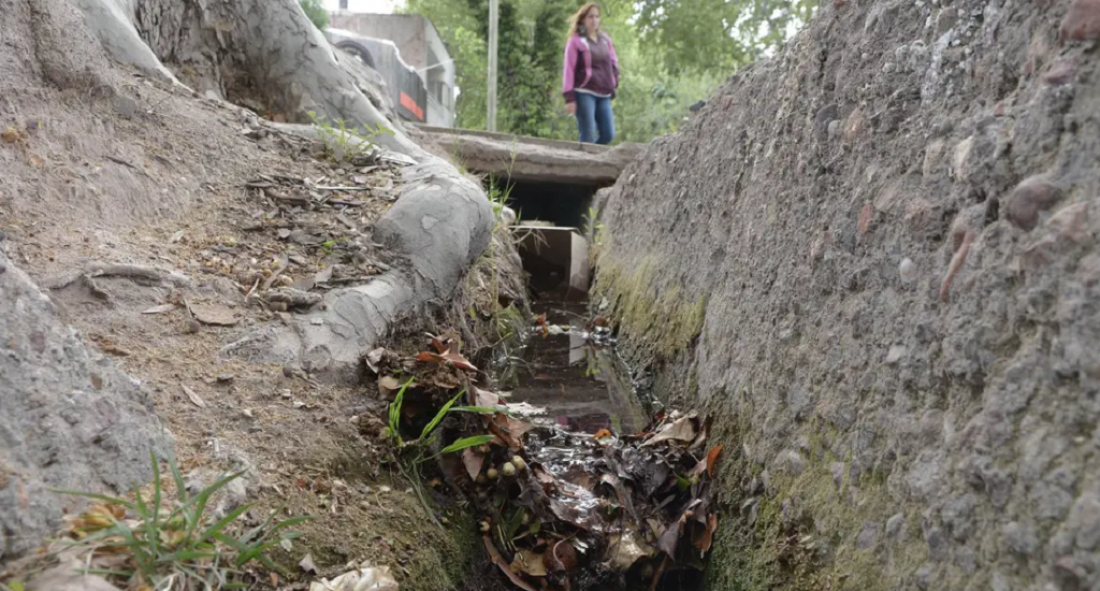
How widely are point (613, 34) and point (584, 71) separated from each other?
16.4 metres

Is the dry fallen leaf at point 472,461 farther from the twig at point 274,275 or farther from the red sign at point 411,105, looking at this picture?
the red sign at point 411,105

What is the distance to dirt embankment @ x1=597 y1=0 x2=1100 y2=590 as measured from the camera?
3.43 ft

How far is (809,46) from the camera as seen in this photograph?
230cm

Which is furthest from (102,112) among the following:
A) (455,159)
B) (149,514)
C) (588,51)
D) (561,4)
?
(561,4)

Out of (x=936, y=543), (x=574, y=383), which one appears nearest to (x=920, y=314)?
(x=936, y=543)

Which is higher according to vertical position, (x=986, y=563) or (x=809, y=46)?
(x=809, y=46)

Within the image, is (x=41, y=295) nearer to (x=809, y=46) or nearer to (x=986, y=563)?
(x=986, y=563)

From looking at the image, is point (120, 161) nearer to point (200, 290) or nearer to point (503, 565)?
point (200, 290)

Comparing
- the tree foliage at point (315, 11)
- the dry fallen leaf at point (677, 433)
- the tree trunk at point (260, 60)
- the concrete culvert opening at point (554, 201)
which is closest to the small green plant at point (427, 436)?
the dry fallen leaf at point (677, 433)

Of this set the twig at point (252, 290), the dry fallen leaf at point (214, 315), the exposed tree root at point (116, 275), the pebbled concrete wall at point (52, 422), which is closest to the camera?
the pebbled concrete wall at point (52, 422)

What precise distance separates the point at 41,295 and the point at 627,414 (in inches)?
85.7

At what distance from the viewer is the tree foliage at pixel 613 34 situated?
12273 mm

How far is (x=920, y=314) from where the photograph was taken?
138 cm

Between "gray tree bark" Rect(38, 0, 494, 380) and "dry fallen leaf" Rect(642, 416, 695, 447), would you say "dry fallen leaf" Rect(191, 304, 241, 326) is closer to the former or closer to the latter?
"gray tree bark" Rect(38, 0, 494, 380)
